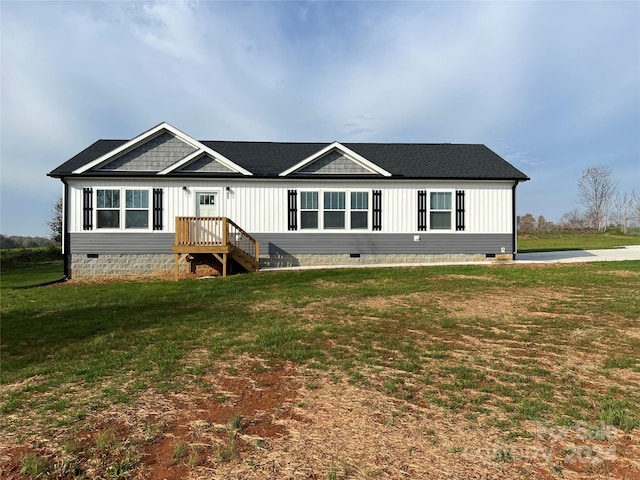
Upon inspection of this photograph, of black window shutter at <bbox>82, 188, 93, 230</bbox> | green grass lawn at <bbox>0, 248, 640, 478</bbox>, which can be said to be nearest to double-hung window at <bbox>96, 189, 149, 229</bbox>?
black window shutter at <bbox>82, 188, 93, 230</bbox>

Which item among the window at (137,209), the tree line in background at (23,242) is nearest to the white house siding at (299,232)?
the window at (137,209)

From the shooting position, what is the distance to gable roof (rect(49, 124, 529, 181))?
14.9 meters

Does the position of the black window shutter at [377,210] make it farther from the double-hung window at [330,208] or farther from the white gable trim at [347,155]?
the white gable trim at [347,155]

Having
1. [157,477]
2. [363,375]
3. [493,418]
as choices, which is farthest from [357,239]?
[157,477]

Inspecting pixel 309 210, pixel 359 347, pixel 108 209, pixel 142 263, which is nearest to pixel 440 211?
pixel 309 210

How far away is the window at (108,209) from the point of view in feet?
48.6

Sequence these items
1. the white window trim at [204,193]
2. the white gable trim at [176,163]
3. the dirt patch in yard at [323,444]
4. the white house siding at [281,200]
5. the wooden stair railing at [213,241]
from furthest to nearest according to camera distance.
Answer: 1. the white window trim at [204,193]
2. the white house siding at [281,200]
3. the white gable trim at [176,163]
4. the wooden stair railing at [213,241]
5. the dirt patch in yard at [323,444]

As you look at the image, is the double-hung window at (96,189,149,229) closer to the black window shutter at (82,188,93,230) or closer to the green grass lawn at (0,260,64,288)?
the black window shutter at (82,188,93,230)

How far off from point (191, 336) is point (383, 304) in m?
4.19

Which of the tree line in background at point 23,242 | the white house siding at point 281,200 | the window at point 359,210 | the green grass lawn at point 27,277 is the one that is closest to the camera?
the green grass lawn at point 27,277

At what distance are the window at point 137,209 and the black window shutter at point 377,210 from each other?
30.8 ft

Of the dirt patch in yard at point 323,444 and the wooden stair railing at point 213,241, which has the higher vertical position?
the wooden stair railing at point 213,241

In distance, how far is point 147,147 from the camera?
1519cm

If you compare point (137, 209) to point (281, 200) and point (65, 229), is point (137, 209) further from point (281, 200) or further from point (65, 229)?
point (281, 200)
